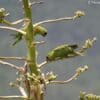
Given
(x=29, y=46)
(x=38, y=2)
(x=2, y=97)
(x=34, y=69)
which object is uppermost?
(x=38, y=2)

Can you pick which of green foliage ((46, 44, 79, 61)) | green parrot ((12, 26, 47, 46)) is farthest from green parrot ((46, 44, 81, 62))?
green parrot ((12, 26, 47, 46))

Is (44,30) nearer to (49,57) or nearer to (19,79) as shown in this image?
(49,57)

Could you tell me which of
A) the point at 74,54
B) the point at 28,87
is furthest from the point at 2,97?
the point at 74,54

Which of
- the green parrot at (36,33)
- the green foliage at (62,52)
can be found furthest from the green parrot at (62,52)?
the green parrot at (36,33)

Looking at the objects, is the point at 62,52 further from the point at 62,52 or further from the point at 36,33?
the point at 36,33

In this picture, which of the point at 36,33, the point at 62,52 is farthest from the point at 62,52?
the point at 36,33

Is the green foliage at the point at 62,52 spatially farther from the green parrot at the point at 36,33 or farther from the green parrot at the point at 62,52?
the green parrot at the point at 36,33

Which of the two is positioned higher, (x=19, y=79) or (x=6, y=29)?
(x=6, y=29)

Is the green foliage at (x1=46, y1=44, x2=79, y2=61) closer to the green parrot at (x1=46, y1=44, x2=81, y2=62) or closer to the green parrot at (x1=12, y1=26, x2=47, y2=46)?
the green parrot at (x1=46, y1=44, x2=81, y2=62)
